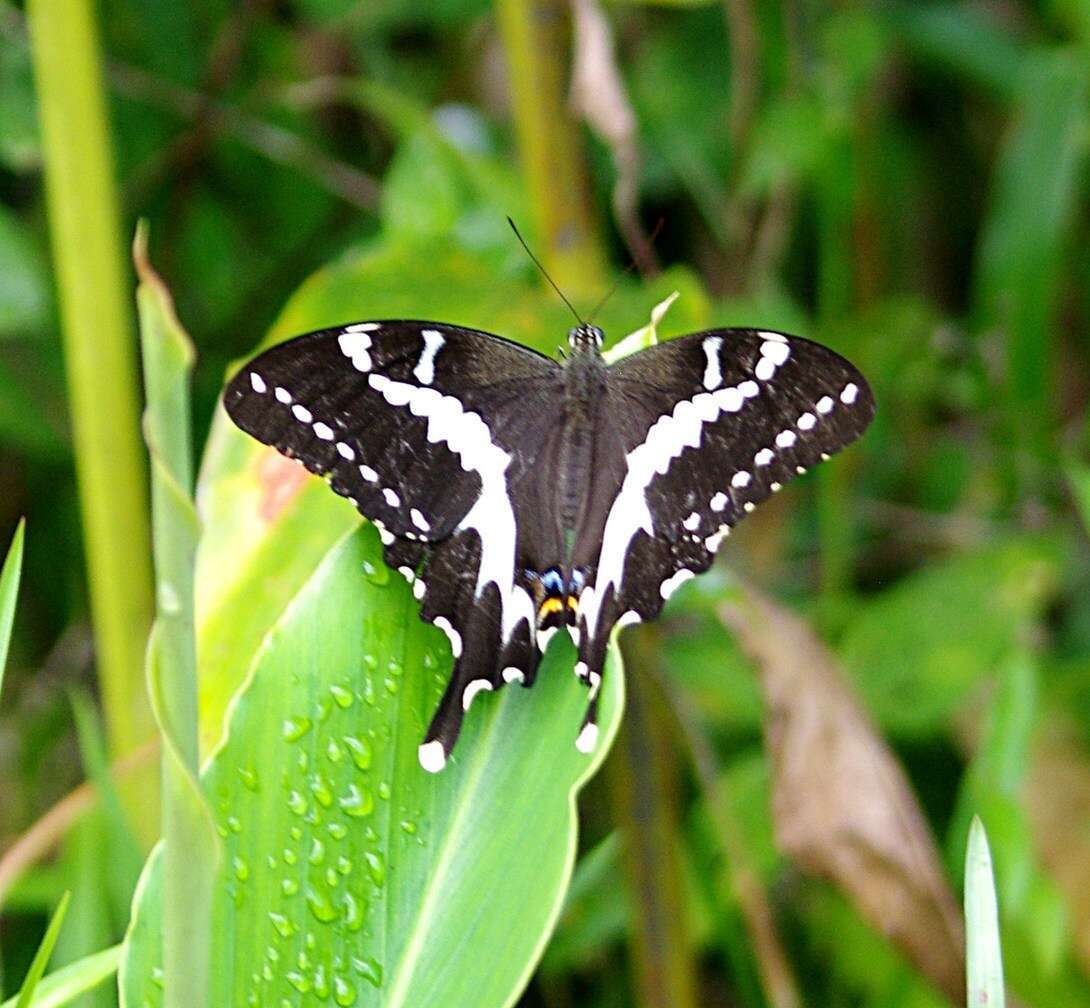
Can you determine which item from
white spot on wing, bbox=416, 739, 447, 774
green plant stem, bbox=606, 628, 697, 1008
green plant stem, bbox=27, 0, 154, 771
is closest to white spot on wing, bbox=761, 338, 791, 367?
green plant stem, bbox=606, 628, 697, 1008

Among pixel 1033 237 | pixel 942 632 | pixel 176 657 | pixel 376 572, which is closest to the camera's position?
pixel 176 657

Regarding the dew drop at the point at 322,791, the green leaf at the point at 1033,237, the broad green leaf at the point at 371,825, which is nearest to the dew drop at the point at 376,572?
the broad green leaf at the point at 371,825

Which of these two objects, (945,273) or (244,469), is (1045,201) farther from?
(244,469)

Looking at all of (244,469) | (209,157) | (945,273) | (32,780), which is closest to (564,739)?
(244,469)

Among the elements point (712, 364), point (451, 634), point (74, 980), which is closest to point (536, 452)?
point (712, 364)

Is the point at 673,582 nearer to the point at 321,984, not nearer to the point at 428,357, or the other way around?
the point at 428,357

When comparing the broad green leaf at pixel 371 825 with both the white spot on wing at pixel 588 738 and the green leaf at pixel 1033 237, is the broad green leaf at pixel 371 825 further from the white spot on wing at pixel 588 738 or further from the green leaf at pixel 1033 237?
the green leaf at pixel 1033 237

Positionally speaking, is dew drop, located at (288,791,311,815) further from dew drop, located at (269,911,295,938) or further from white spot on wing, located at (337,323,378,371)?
white spot on wing, located at (337,323,378,371)
